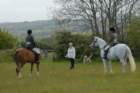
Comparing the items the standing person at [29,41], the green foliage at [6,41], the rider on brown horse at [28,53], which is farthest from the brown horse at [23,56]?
the green foliage at [6,41]

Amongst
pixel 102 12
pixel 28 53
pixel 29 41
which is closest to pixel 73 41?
pixel 102 12

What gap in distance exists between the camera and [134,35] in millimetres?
57500

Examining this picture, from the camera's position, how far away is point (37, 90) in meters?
17.5

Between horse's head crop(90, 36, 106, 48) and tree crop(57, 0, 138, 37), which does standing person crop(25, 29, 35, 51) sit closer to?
horse's head crop(90, 36, 106, 48)

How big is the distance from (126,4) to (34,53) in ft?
124

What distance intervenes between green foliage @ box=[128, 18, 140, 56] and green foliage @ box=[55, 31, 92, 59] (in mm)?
5090

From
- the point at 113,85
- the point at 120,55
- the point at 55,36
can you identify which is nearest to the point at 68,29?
the point at 55,36

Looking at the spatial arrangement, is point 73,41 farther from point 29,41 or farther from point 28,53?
point 29,41

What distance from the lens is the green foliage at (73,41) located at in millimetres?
58594

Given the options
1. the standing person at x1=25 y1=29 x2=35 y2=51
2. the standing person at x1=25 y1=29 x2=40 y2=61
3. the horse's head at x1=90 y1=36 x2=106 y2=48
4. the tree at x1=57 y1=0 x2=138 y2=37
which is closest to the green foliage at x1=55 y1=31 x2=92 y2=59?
the tree at x1=57 y1=0 x2=138 y2=37

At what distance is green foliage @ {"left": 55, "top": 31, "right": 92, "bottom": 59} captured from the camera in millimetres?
58594

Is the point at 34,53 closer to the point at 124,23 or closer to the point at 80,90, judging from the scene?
the point at 80,90

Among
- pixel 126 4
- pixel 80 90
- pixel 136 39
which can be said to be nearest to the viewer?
pixel 80 90

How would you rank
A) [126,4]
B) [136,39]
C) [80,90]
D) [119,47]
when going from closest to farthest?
[80,90] < [119,47] < [136,39] < [126,4]
